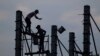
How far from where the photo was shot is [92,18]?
88.5 feet

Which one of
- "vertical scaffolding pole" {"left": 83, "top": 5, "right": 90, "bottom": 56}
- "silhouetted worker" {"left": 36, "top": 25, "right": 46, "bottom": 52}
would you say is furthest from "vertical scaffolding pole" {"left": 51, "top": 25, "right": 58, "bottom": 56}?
"vertical scaffolding pole" {"left": 83, "top": 5, "right": 90, "bottom": 56}

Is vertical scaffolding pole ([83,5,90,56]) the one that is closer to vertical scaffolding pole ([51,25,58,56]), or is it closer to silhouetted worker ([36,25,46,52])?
silhouetted worker ([36,25,46,52])

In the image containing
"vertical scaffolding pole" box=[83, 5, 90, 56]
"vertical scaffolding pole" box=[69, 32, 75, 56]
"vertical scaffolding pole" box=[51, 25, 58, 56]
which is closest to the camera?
"vertical scaffolding pole" box=[83, 5, 90, 56]

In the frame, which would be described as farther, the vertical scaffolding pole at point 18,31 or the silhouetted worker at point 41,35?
the silhouetted worker at point 41,35

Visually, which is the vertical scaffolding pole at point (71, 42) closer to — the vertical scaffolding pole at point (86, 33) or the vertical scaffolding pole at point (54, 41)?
the vertical scaffolding pole at point (54, 41)

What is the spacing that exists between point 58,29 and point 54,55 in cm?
218

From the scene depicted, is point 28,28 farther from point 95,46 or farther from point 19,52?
point 95,46

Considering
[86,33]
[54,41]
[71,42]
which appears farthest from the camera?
[71,42]

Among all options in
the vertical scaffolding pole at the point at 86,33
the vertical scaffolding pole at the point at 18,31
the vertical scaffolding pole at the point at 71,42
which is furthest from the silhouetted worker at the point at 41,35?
the vertical scaffolding pole at the point at 71,42

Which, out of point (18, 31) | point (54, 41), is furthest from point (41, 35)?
point (54, 41)

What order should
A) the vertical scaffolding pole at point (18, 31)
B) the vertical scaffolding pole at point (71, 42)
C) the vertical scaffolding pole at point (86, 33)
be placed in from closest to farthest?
the vertical scaffolding pole at point (18, 31)
the vertical scaffolding pole at point (86, 33)
the vertical scaffolding pole at point (71, 42)

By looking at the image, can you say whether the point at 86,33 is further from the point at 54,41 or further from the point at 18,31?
the point at 54,41

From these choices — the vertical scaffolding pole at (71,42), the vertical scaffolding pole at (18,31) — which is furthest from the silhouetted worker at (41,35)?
the vertical scaffolding pole at (71,42)

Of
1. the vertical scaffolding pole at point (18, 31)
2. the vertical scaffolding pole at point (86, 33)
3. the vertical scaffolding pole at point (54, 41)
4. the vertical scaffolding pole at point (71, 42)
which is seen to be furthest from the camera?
the vertical scaffolding pole at point (71, 42)
